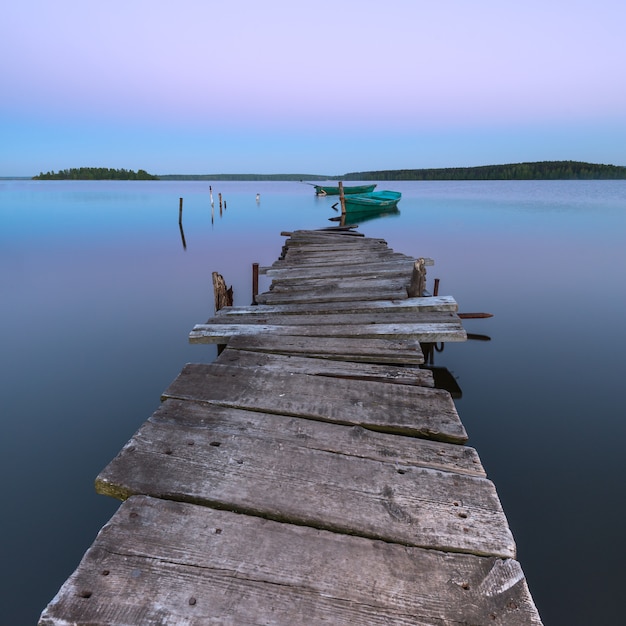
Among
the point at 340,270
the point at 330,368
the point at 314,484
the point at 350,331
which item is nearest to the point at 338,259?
the point at 340,270

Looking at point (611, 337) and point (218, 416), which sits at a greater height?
point (218, 416)

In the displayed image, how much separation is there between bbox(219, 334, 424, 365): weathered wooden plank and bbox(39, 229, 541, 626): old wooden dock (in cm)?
36

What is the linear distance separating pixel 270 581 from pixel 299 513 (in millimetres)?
450

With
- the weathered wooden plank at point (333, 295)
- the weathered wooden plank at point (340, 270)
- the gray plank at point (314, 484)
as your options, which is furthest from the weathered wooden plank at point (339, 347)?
the weathered wooden plank at point (340, 270)

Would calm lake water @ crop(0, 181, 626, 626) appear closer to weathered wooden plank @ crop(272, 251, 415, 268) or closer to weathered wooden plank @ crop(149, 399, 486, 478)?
weathered wooden plank @ crop(149, 399, 486, 478)

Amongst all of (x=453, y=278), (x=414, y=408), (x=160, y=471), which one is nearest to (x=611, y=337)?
(x=453, y=278)

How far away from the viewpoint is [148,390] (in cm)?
815

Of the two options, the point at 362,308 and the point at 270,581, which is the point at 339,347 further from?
the point at 270,581

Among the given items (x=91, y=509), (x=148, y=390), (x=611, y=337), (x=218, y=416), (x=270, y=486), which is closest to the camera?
(x=270, y=486)

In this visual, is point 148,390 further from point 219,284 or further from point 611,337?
point 611,337

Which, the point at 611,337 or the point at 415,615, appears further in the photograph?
the point at 611,337

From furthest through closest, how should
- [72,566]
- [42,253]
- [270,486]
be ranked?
1. [42,253]
2. [72,566]
3. [270,486]

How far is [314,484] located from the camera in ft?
8.87

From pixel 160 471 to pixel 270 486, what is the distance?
0.75 metres
